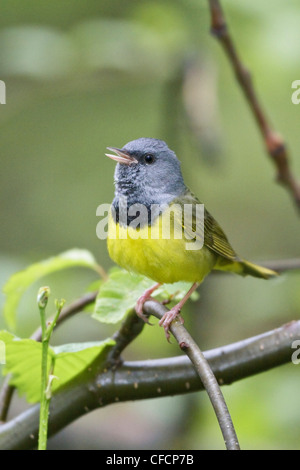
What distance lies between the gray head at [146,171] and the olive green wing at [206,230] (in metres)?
0.12

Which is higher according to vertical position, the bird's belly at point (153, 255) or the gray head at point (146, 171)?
the gray head at point (146, 171)

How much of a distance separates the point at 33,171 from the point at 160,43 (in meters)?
3.50

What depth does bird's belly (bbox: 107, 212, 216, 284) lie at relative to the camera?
303cm

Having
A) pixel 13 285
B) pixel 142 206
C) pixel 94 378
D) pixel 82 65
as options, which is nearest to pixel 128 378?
pixel 94 378

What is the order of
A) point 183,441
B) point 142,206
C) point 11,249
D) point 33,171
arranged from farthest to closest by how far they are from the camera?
point 33,171 < point 11,249 < point 183,441 < point 142,206

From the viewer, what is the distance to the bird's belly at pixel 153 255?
3.03 m

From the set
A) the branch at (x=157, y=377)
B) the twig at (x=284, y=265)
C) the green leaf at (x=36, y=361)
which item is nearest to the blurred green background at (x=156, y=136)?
the twig at (x=284, y=265)

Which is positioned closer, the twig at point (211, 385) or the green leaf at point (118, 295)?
the twig at point (211, 385)

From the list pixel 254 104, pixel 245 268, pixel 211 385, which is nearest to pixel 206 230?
pixel 245 268

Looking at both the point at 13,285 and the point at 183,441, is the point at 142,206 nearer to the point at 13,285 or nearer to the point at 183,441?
the point at 13,285

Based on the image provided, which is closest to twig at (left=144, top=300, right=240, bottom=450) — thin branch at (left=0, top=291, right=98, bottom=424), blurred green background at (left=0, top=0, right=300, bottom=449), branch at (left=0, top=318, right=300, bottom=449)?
branch at (left=0, top=318, right=300, bottom=449)

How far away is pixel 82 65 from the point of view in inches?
155

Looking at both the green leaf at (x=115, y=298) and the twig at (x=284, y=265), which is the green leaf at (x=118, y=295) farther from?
the twig at (x=284, y=265)

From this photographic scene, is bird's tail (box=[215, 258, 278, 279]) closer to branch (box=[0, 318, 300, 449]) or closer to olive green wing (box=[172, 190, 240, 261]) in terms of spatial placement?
olive green wing (box=[172, 190, 240, 261])
